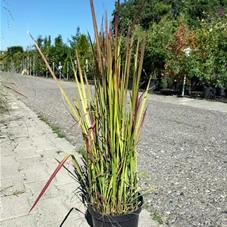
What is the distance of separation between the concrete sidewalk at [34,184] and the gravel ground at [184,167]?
0.23m

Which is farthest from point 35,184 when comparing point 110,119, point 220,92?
point 220,92

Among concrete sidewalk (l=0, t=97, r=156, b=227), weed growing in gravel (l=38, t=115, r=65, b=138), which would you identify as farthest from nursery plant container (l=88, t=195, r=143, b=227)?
weed growing in gravel (l=38, t=115, r=65, b=138)

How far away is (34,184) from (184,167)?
140cm

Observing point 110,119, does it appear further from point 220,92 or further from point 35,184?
point 220,92

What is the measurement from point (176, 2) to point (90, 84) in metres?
21.1

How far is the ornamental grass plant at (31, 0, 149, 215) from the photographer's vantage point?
1220 millimetres

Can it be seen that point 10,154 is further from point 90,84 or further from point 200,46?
point 200,46

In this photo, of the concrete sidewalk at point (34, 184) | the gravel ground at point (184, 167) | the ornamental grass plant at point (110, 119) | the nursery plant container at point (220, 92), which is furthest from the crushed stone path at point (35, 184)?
the nursery plant container at point (220, 92)

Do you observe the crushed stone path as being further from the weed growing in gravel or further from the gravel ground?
the gravel ground

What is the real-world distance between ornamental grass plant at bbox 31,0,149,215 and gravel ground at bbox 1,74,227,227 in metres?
0.13

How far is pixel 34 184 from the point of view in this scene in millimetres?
2215

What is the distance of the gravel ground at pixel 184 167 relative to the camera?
5.98 feet

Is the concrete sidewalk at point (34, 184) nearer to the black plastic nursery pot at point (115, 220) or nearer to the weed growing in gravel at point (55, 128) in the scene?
the weed growing in gravel at point (55, 128)

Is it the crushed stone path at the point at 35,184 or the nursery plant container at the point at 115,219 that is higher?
the nursery plant container at the point at 115,219
